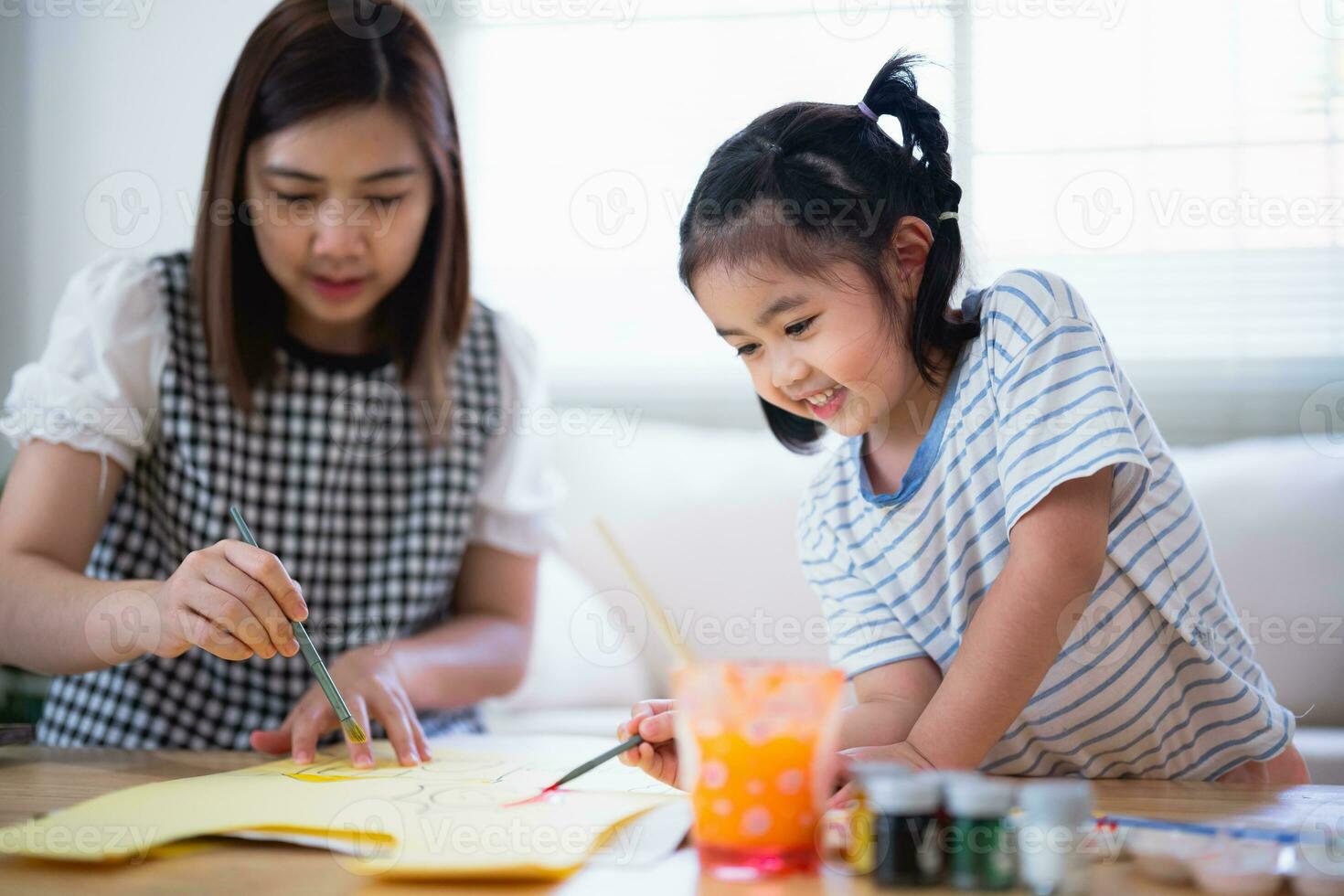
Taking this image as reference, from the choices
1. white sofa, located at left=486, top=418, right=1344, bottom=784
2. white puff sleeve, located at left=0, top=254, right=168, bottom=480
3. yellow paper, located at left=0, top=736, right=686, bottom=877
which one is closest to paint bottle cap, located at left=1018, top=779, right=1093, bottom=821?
yellow paper, located at left=0, top=736, right=686, bottom=877

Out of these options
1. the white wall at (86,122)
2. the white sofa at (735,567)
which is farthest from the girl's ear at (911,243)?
the white wall at (86,122)

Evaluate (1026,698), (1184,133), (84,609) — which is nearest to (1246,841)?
(1026,698)

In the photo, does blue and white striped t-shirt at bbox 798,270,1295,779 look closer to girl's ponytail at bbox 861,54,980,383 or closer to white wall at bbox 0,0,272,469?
girl's ponytail at bbox 861,54,980,383

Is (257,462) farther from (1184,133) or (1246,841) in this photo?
(1184,133)

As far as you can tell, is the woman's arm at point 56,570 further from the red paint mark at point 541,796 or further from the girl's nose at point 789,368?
the girl's nose at point 789,368

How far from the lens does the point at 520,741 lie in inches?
41.9

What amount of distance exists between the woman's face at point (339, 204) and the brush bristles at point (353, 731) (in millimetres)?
483

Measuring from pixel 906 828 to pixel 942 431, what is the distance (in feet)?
1.55

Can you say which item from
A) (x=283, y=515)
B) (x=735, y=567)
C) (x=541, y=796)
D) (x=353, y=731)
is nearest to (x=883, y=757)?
(x=541, y=796)

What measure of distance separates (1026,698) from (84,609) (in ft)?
2.49

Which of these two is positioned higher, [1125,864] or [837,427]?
[837,427]

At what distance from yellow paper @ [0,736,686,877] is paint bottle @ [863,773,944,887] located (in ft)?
0.52

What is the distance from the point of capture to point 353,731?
903mm

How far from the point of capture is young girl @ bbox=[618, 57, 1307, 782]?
910 mm
